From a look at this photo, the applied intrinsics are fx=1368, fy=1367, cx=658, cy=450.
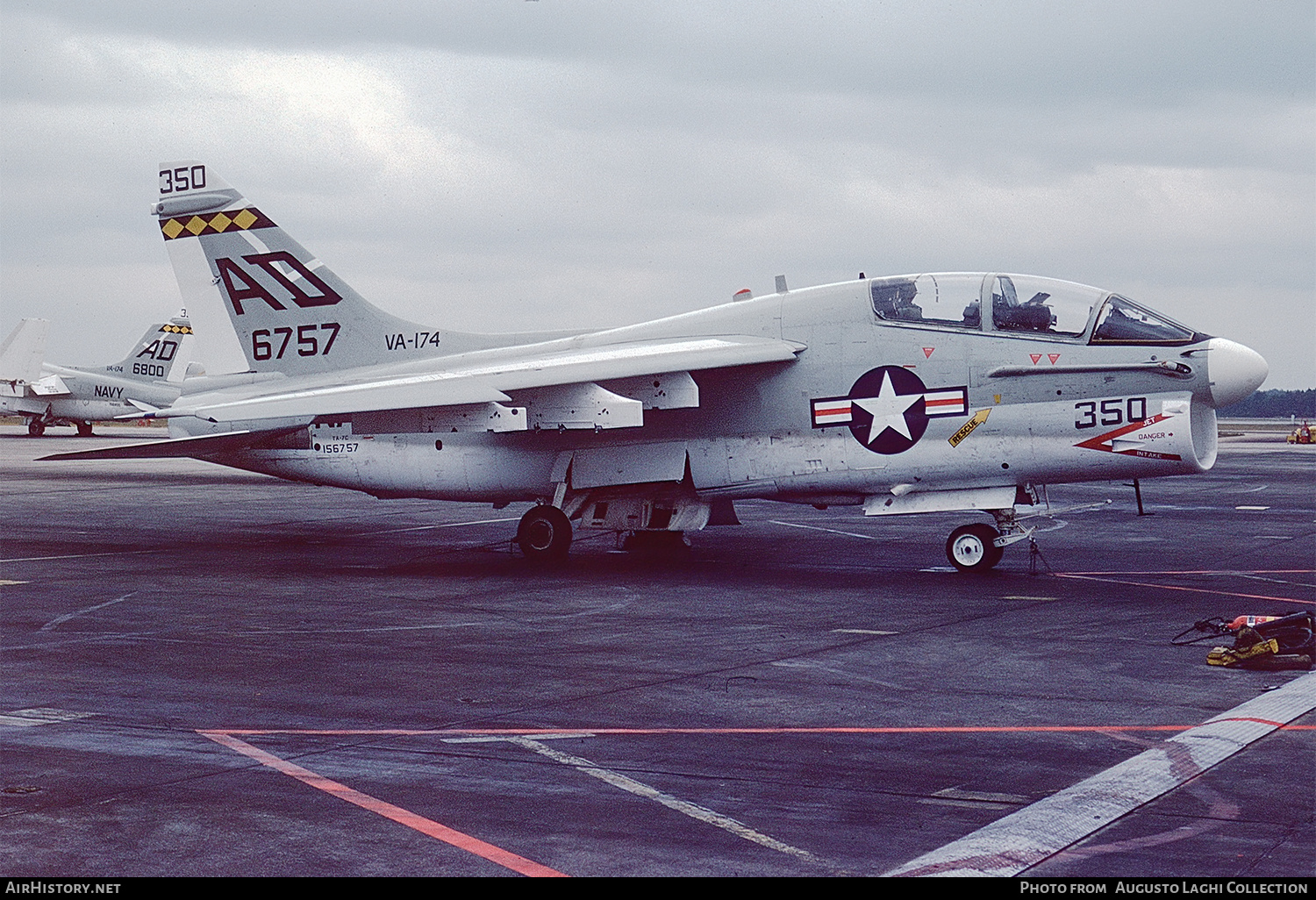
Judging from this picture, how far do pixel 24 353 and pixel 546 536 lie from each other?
172 ft

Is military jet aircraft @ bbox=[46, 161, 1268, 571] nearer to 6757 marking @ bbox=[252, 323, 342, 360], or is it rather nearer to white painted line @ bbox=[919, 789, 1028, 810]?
6757 marking @ bbox=[252, 323, 342, 360]

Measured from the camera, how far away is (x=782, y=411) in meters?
17.1

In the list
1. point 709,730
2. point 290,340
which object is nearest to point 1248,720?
point 709,730

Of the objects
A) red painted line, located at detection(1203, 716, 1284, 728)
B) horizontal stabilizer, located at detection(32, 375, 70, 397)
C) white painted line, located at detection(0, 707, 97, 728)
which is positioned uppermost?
horizontal stabilizer, located at detection(32, 375, 70, 397)

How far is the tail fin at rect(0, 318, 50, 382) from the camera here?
204 ft

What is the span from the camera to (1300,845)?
19.7 ft

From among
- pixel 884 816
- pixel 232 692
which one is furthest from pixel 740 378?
pixel 884 816

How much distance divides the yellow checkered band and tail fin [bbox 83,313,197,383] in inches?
1698

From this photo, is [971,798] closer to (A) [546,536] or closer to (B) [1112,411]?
(B) [1112,411]

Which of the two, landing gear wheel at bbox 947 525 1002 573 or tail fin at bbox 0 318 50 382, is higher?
tail fin at bbox 0 318 50 382

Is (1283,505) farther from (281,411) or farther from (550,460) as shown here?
(281,411)

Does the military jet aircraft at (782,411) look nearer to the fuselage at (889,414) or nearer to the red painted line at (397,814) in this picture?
the fuselage at (889,414)

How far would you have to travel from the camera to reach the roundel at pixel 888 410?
16.4 m

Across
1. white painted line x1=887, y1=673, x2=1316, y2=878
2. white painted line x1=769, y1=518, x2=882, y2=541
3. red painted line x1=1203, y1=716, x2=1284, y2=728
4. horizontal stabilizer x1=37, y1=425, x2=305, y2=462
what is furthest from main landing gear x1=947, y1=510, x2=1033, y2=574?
horizontal stabilizer x1=37, y1=425, x2=305, y2=462
